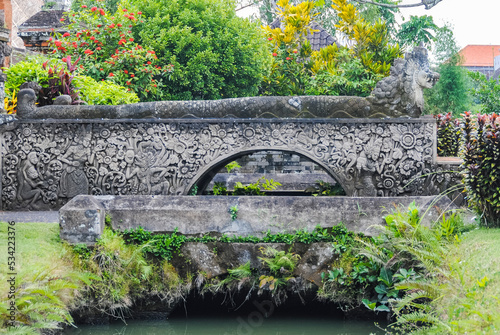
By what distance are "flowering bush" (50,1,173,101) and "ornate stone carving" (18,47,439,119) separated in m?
4.67

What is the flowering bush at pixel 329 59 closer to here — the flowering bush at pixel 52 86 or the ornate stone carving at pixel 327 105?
the ornate stone carving at pixel 327 105

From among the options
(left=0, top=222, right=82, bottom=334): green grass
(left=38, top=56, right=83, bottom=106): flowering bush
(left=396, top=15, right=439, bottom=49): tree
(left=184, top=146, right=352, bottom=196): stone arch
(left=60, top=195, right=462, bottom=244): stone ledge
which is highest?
(left=396, top=15, right=439, bottom=49): tree

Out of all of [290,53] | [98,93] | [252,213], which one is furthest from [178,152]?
[290,53]

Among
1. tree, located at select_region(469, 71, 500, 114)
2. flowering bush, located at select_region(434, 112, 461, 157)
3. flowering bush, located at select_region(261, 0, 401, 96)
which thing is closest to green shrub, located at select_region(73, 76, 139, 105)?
flowering bush, located at select_region(261, 0, 401, 96)

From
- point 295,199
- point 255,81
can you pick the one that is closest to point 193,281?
point 295,199

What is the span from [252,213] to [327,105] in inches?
101

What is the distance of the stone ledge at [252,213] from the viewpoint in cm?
625

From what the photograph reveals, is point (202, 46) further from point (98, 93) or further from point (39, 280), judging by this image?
point (39, 280)

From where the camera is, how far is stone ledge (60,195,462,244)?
6.25 meters

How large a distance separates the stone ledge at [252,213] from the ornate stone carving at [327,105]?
2.18 meters

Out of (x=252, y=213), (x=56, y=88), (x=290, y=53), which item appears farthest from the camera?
(x=290, y=53)

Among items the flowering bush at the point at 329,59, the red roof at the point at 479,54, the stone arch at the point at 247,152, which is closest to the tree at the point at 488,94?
the flowering bush at the point at 329,59

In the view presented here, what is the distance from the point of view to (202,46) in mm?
15078

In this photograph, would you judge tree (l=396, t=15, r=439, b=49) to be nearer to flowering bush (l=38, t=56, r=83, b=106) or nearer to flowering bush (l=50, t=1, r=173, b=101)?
flowering bush (l=50, t=1, r=173, b=101)
